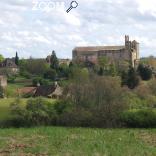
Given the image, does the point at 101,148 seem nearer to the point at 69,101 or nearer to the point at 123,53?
the point at 69,101

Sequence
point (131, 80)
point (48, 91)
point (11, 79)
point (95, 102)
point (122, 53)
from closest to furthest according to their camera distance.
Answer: point (95, 102)
point (131, 80)
point (48, 91)
point (11, 79)
point (122, 53)

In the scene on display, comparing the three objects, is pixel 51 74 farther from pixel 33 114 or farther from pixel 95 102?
pixel 33 114

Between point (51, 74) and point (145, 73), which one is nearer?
point (145, 73)

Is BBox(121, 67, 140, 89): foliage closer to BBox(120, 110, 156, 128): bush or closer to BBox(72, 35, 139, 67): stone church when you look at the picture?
BBox(120, 110, 156, 128): bush

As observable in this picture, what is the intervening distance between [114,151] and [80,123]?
23.8 meters

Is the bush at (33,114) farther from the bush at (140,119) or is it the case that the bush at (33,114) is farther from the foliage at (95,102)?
the bush at (140,119)

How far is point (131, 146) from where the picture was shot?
24.5 metres

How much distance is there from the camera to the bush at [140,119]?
148 ft

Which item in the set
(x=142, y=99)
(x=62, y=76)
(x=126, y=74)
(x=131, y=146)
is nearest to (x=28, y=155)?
(x=131, y=146)

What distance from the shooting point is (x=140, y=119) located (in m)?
45.1

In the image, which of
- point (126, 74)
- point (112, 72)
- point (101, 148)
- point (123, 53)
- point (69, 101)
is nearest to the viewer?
point (101, 148)

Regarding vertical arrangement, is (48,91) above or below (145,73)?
below

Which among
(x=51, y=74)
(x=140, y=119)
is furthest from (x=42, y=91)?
(x=140, y=119)

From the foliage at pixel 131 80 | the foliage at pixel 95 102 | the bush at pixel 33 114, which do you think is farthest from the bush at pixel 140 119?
the foliage at pixel 131 80
